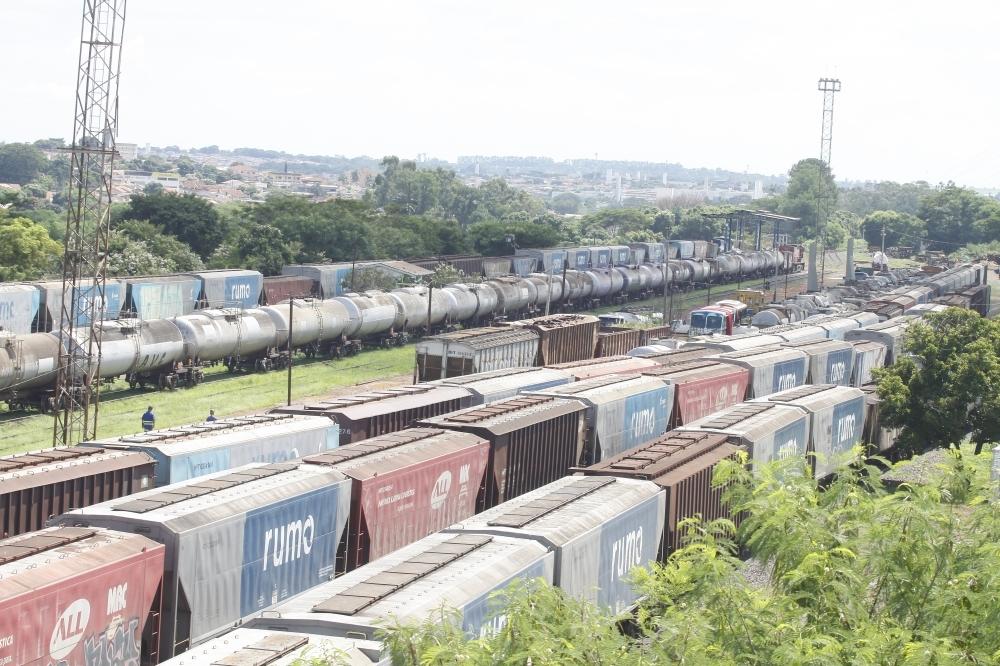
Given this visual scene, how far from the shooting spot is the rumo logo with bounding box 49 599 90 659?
1509 cm

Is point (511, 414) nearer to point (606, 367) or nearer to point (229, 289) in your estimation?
point (606, 367)

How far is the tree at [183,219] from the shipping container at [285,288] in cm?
1853

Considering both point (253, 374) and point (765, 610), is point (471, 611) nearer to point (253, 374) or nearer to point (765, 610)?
point (765, 610)

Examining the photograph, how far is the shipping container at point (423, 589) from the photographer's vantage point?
14281 mm

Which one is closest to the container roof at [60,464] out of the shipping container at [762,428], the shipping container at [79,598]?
the shipping container at [79,598]

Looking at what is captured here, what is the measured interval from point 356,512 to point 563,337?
30710mm

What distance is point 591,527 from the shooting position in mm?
19797

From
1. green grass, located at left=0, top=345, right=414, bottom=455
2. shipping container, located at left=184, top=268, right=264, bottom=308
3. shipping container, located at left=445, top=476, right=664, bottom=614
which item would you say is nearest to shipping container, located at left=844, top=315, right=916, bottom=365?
green grass, located at left=0, top=345, right=414, bottom=455

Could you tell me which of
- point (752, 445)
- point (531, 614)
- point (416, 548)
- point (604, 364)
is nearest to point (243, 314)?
point (604, 364)

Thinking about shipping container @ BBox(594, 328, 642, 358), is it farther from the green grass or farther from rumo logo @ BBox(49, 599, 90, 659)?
rumo logo @ BBox(49, 599, 90, 659)

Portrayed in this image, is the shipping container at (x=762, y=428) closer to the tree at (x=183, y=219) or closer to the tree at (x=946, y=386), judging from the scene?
the tree at (x=946, y=386)

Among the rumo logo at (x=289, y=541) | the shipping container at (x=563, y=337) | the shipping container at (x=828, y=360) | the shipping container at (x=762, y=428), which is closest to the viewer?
the rumo logo at (x=289, y=541)

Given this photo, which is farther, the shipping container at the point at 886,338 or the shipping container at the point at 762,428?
the shipping container at the point at 886,338

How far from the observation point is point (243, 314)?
50000mm
